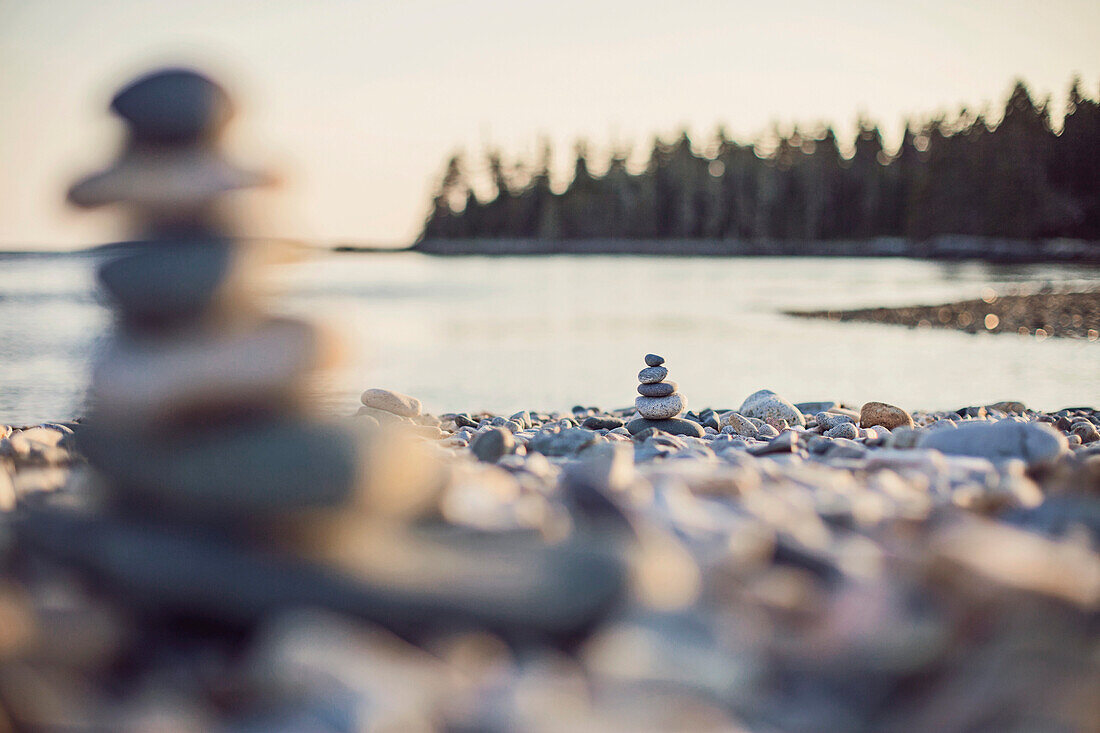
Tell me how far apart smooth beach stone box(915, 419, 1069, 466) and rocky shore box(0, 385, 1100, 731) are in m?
0.54

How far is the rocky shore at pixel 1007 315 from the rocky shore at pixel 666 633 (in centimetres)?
1436

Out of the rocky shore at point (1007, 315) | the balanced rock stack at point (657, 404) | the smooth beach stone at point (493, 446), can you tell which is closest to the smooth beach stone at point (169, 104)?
the smooth beach stone at point (493, 446)

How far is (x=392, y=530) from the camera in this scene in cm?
220

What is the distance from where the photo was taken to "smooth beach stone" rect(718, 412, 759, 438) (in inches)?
205

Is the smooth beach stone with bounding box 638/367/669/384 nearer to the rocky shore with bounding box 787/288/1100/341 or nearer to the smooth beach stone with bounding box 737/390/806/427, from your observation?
the smooth beach stone with bounding box 737/390/806/427

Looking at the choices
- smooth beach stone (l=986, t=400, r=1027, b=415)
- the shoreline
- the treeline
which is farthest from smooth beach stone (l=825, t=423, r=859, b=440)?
the treeline

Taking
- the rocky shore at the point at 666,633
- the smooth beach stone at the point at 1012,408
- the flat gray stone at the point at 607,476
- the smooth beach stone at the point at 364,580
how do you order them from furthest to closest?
the smooth beach stone at the point at 1012,408 < the flat gray stone at the point at 607,476 < the smooth beach stone at the point at 364,580 < the rocky shore at the point at 666,633

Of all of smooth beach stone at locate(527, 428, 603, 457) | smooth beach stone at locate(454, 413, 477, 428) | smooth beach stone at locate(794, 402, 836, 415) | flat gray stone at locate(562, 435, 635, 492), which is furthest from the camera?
smooth beach stone at locate(794, 402, 836, 415)

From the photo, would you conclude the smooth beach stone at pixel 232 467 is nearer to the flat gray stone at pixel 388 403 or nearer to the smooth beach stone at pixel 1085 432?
the flat gray stone at pixel 388 403

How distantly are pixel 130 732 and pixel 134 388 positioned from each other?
85 cm

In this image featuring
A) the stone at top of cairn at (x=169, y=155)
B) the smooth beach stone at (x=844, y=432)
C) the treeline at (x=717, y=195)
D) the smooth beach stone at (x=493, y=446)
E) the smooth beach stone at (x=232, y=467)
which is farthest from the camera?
the treeline at (x=717, y=195)

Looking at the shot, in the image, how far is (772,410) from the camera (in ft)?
19.1

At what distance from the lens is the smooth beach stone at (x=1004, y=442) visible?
3127 millimetres

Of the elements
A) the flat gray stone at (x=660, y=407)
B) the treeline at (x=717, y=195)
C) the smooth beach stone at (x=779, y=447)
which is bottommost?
the flat gray stone at (x=660, y=407)
